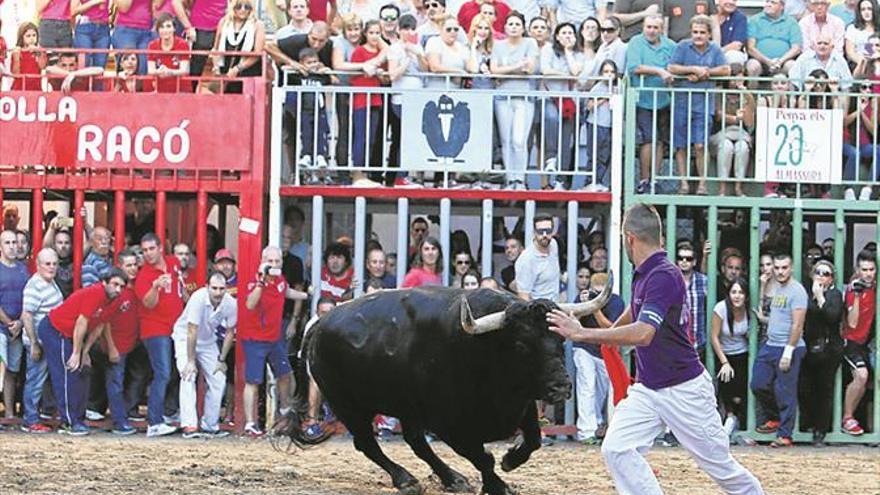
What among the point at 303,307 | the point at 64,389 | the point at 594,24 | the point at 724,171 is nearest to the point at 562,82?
the point at 594,24

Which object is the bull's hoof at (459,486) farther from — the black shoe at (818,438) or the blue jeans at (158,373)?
the black shoe at (818,438)

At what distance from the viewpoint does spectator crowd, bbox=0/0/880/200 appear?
15.3 meters

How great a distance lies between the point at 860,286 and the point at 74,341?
23.1ft

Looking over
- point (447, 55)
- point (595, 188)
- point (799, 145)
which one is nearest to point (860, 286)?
point (799, 145)

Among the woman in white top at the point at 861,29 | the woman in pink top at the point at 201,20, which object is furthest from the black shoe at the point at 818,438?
the woman in pink top at the point at 201,20

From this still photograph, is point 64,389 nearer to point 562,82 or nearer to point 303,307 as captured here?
point 303,307

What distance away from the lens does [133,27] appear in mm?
15922

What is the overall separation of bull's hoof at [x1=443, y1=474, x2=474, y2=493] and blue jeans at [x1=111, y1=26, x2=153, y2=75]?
6769 mm

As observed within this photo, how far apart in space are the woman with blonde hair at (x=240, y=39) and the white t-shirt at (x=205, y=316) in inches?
84.6

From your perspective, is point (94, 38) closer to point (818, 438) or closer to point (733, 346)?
point (733, 346)

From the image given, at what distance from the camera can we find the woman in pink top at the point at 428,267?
14871 millimetres

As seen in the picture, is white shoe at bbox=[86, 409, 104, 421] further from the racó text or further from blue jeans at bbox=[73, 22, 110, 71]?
blue jeans at bbox=[73, 22, 110, 71]

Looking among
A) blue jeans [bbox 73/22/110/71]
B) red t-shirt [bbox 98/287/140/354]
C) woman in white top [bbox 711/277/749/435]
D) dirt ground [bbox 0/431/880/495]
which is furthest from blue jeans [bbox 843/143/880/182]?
blue jeans [bbox 73/22/110/71]

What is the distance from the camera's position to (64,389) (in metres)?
14.9
